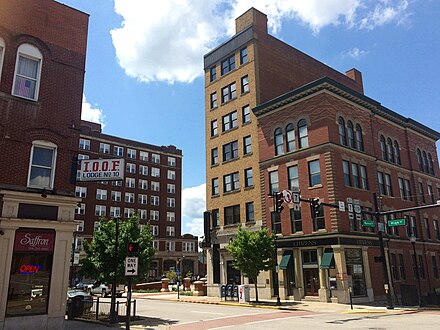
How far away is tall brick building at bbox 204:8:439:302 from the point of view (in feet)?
104

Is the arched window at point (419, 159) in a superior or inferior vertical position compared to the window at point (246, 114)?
inferior

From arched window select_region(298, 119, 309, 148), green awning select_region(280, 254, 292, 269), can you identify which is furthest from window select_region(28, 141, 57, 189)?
arched window select_region(298, 119, 309, 148)

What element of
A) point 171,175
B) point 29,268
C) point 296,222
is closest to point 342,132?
point 296,222

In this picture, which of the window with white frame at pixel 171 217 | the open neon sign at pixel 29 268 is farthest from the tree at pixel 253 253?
the window with white frame at pixel 171 217

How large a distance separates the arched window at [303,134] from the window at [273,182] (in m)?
3.84

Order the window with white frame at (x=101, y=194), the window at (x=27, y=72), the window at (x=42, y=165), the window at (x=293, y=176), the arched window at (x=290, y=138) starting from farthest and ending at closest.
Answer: the window with white frame at (x=101, y=194), the arched window at (x=290, y=138), the window at (x=293, y=176), the window at (x=27, y=72), the window at (x=42, y=165)

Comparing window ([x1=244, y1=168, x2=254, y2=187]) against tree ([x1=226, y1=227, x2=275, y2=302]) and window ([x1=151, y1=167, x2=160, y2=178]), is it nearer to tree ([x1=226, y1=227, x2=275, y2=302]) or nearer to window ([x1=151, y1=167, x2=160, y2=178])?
tree ([x1=226, y1=227, x2=275, y2=302])

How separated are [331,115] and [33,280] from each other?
85.5 feet

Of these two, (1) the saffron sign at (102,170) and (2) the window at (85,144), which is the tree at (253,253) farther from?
(2) the window at (85,144)

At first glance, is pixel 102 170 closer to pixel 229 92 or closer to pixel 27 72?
pixel 27 72

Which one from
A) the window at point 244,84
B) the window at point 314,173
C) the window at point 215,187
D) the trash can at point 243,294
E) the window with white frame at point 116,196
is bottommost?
the trash can at point 243,294

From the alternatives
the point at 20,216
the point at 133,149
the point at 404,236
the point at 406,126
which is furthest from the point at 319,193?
the point at 133,149

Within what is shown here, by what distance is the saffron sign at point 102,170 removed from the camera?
16.9 metres

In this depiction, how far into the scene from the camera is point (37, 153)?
16531 mm
